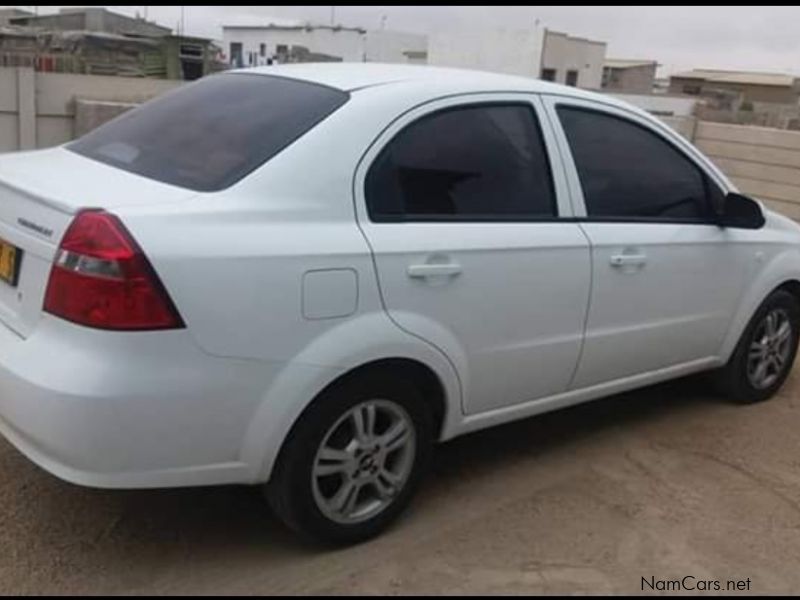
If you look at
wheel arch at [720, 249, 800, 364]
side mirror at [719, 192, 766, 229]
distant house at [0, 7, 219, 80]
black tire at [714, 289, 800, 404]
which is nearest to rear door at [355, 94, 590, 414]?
side mirror at [719, 192, 766, 229]

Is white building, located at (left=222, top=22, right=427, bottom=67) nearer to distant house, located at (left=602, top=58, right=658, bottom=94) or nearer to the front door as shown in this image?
distant house, located at (left=602, top=58, right=658, bottom=94)

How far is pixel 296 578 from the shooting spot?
2.75 meters

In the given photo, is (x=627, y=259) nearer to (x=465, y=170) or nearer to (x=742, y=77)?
(x=465, y=170)

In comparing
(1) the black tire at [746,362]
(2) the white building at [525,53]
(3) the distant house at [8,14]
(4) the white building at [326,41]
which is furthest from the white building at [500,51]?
(1) the black tire at [746,362]

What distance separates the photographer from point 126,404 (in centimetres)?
234

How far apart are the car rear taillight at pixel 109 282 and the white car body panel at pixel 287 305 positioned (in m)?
0.03

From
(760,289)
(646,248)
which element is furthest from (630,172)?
(760,289)

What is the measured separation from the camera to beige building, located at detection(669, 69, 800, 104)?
5847 centimetres

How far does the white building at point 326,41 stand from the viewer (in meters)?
56.2

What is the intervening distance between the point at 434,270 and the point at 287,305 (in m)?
0.60

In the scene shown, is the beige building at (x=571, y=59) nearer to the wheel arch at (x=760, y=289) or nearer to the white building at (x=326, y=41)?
the white building at (x=326, y=41)

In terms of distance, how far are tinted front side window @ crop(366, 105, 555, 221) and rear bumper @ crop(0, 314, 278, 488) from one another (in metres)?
0.79

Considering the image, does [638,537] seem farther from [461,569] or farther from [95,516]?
[95,516]

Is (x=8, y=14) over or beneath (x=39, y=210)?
over
